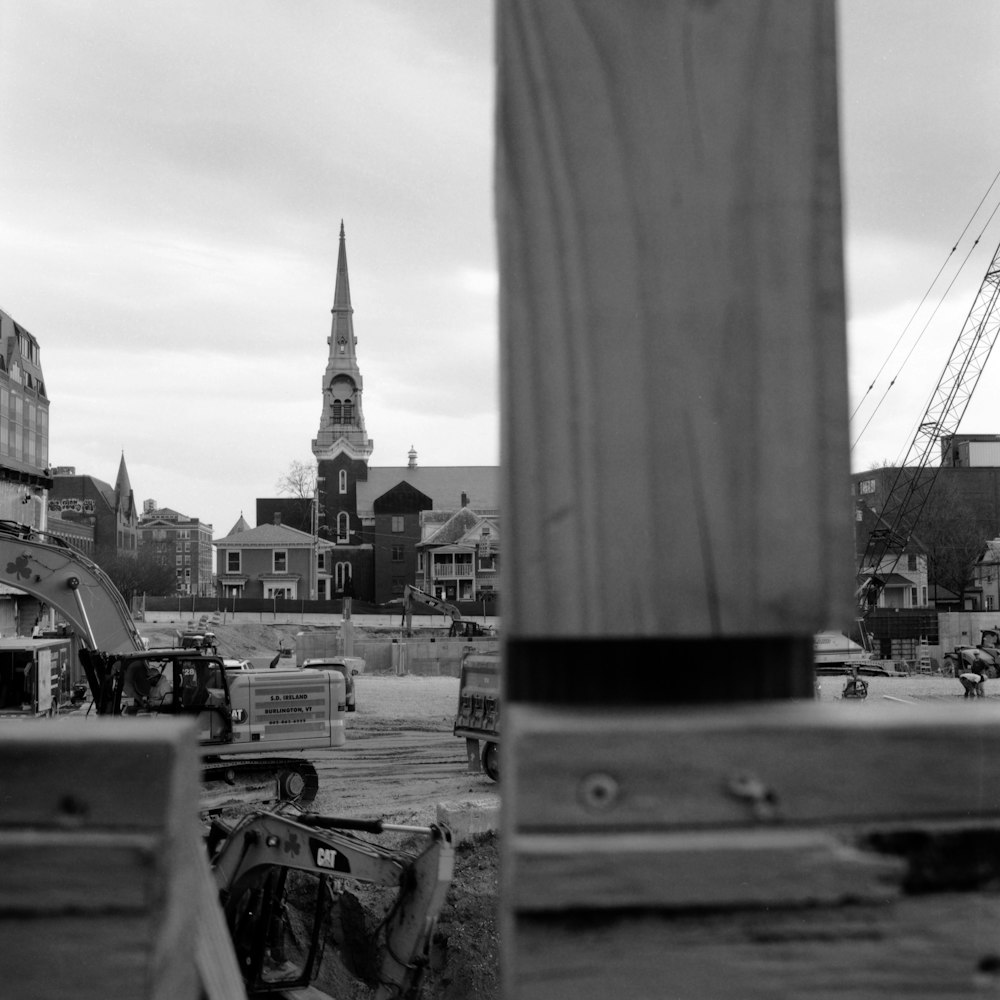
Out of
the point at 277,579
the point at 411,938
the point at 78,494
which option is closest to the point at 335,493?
the point at 277,579

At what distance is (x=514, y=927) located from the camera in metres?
0.72

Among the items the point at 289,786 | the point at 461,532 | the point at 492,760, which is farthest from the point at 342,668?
the point at 461,532

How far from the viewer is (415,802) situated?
18.9 m

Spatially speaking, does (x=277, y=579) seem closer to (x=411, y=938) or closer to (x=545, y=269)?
(x=411, y=938)

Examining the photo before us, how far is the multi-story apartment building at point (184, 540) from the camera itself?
431 feet

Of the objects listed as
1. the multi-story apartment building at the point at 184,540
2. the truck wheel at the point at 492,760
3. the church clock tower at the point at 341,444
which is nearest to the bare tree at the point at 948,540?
the church clock tower at the point at 341,444

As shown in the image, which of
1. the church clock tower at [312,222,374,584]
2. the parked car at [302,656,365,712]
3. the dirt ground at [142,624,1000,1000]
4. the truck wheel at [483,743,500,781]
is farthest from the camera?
the church clock tower at [312,222,374,584]

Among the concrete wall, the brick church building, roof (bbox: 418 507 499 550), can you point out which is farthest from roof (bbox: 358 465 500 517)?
the concrete wall

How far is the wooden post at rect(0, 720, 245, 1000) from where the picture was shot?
2.40 ft

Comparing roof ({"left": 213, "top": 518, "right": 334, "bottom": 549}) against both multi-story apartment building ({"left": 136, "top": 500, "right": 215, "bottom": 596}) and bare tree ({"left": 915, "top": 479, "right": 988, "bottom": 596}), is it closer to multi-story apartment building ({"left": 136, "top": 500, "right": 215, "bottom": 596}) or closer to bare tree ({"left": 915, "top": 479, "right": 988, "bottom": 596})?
bare tree ({"left": 915, "top": 479, "right": 988, "bottom": 596})

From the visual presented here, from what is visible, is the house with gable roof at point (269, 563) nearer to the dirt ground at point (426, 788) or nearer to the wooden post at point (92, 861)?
the dirt ground at point (426, 788)

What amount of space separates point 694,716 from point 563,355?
25 cm

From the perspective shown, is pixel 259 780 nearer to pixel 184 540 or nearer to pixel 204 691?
pixel 204 691

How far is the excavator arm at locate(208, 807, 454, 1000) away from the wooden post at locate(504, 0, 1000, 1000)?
8.82 meters
